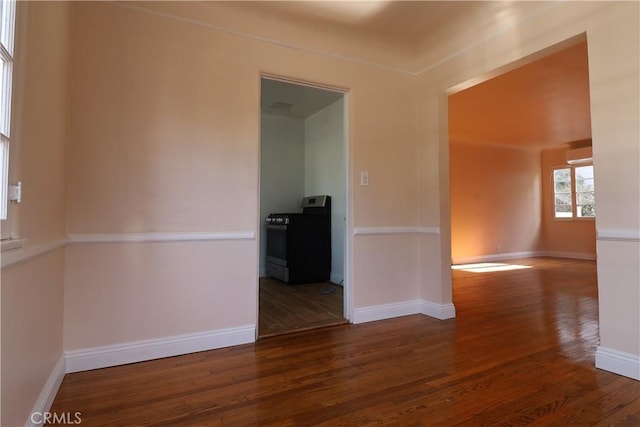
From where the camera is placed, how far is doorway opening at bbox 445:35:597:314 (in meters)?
5.54

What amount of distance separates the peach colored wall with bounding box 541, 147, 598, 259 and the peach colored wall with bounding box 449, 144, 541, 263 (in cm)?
17

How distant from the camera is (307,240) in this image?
4383 mm

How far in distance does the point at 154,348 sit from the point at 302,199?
338 cm

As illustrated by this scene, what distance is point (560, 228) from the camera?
7.39 m

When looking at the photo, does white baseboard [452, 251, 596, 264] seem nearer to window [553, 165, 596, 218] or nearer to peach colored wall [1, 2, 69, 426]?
window [553, 165, 596, 218]

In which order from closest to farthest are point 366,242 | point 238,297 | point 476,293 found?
point 238,297 → point 366,242 → point 476,293

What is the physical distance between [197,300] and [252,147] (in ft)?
3.69

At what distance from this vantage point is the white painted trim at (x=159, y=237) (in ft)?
6.34

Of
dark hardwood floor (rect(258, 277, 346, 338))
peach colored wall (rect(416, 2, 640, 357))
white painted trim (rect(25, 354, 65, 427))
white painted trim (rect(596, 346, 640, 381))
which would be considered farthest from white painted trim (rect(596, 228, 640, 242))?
white painted trim (rect(25, 354, 65, 427))

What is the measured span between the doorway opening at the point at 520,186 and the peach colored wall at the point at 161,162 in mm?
3563

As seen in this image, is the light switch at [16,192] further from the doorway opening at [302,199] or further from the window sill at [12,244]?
A: the doorway opening at [302,199]

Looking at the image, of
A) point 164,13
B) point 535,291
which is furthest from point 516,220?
point 164,13

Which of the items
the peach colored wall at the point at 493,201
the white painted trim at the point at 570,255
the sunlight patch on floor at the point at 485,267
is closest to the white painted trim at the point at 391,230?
the sunlight patch on floor at the point at 485,267

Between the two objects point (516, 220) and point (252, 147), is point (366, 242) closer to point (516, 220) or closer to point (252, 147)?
point (252, 147)
